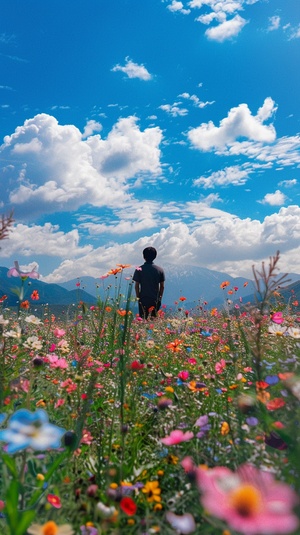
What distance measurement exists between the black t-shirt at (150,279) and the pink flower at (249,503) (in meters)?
9.04

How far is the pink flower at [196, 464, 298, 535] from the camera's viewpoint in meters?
0.61

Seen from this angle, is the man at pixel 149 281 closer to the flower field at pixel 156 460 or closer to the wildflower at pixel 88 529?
the flower field at pixel 156 460

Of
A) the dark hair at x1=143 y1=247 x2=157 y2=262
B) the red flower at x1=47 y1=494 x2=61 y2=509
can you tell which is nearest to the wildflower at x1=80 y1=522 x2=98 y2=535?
the red flower at x1=47 y1=494 x2=61 y2=509

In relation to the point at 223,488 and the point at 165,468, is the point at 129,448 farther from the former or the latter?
the point at 223,488

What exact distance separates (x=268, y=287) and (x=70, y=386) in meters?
1.17

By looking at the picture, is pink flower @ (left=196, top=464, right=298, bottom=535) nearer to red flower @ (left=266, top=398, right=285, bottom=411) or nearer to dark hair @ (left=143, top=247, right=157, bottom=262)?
red flower @ (left=266, top=398, right=285, bottom=411)

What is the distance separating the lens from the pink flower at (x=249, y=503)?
0.61 metres

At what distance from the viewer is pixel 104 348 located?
4.75 m

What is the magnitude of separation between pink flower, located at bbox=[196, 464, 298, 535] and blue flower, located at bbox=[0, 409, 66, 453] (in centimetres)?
44

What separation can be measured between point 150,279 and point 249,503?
9.21 m

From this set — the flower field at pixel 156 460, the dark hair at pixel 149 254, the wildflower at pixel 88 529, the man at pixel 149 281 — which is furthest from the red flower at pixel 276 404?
the dark hair at pixel 149 254

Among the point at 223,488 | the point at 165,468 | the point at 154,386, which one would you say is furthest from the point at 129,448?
the point at 223,488

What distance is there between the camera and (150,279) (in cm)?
987

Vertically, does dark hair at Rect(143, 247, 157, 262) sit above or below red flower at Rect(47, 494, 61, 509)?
above
